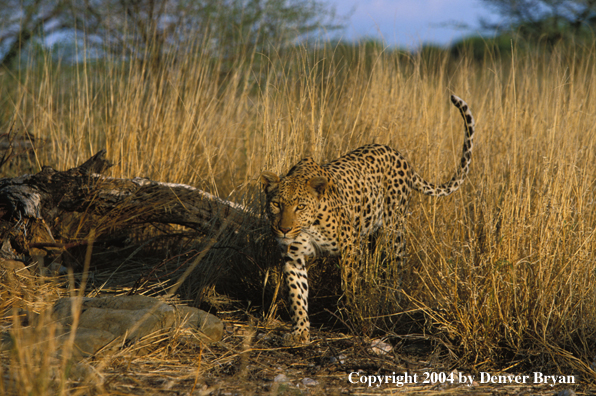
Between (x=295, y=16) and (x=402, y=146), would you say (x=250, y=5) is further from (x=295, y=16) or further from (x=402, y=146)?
(x=402, y=146)

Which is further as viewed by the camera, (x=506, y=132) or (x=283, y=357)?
(x=506, y=132)

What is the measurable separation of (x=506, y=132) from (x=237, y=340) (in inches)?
137

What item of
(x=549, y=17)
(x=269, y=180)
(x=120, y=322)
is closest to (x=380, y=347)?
(x=269, y=180)

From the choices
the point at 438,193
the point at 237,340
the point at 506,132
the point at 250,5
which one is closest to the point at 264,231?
the point at 237,340

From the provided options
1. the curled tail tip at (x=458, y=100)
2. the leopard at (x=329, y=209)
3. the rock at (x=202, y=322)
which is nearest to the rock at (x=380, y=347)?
the leopard at (x=329, y=209)

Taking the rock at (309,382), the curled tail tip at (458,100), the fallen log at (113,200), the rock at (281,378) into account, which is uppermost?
the curled tail tip at (458,100)

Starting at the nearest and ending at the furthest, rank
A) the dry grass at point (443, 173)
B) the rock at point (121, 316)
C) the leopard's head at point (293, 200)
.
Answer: the rock at point (121, 316)
the dry grass at point (443, 173)
the leopard's head at point (293, 200)

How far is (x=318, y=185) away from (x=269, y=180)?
326 millimetres

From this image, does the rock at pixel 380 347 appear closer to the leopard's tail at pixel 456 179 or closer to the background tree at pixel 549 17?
the leopard's tail at pixel 456 179

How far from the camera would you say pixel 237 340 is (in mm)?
3576

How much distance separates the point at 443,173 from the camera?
5.11m

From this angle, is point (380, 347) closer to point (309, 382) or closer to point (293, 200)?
point (309, 382)

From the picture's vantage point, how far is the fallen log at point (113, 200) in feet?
13.4

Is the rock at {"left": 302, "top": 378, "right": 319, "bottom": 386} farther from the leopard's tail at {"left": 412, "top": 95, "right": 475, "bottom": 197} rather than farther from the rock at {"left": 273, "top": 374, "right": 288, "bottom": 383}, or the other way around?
the leopard's tail at {"left": 412, "top": 95, "right": 475, "bottom": 197}
